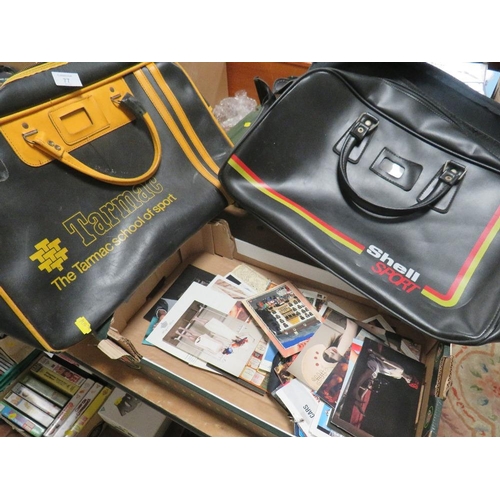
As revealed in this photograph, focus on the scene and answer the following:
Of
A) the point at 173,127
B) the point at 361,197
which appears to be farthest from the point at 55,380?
the point at 361,197

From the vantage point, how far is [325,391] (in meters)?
0.74

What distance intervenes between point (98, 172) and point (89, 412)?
58cm

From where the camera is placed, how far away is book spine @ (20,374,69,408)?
91cm

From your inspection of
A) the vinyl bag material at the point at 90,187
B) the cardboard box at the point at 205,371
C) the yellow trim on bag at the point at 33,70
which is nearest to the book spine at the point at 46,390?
the cardboard box at the point at 205,371

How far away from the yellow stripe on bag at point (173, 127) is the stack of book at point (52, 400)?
0.57 m

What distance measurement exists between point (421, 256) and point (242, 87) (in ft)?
3.30

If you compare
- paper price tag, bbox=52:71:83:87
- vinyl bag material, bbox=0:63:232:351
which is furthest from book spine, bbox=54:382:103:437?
paper price tag, bbox=52:71:83:87

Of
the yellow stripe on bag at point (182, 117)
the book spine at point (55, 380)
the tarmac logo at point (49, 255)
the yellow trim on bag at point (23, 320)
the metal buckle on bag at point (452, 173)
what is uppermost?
the metal buckle on bag at point (452, 173)

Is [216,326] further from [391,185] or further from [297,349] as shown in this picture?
[391,185]

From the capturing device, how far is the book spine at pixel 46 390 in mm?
912

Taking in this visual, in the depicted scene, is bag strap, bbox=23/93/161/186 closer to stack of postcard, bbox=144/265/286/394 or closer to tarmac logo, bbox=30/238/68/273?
tarmac logo, bbox=30/238/68/273

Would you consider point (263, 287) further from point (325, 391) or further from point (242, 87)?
point (242, 87)

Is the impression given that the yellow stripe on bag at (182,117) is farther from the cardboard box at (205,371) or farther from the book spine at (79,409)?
the book spine at (79,409)

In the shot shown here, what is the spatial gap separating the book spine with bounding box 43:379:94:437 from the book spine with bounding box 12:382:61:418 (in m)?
0.02
